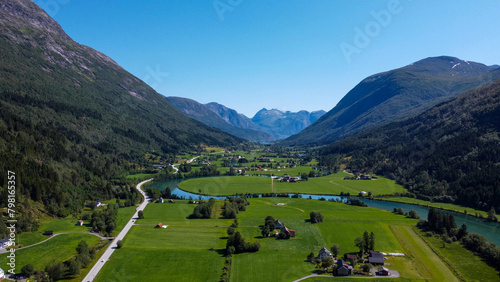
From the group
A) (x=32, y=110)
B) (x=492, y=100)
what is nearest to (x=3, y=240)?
(x=32, y=110)

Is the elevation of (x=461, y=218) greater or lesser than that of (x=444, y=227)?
lesser

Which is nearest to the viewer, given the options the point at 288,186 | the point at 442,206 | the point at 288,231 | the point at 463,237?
the point at 463,237

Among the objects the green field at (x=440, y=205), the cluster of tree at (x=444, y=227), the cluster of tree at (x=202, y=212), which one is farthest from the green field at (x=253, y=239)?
the green field at (x=440, y=205)

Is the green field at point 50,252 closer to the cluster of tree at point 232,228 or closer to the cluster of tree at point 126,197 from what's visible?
the cluster of tree at point 232,228

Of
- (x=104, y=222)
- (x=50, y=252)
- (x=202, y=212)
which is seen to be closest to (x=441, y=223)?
(x=202, y=212)

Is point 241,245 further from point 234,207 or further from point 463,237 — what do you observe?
point 463,237

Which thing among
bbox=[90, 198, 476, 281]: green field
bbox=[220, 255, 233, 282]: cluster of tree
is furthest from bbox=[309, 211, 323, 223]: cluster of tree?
bbox=[220, 255, 233, 282]: cluster of tree
